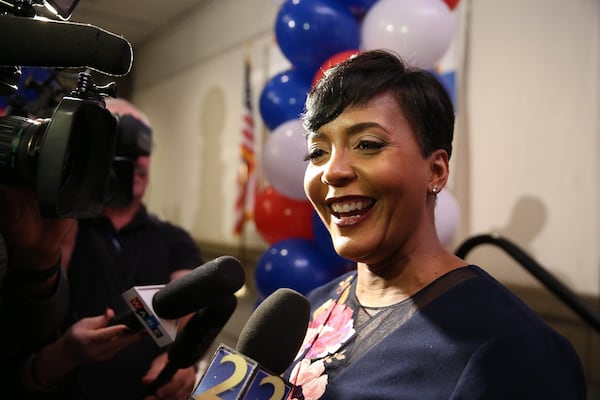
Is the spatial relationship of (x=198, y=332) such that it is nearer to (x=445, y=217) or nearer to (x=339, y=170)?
(x=339, y=170)

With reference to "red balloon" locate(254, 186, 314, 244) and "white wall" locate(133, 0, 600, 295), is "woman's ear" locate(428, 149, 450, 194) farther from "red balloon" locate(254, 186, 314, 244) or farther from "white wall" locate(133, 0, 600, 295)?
"red balloon" locate(254, 186, 314, 244)

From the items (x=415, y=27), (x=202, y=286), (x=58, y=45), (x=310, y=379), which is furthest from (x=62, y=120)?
(x=415, y=27)

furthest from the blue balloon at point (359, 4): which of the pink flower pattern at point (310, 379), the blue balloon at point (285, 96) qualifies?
the pink flower pattern at point (310, 379)

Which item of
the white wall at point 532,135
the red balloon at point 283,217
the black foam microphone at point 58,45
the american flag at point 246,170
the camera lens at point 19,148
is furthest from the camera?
the american flag at point 246,170

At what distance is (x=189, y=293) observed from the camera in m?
0.77

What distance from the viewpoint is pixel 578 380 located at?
71 cm

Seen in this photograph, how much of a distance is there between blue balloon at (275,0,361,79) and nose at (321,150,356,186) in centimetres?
133

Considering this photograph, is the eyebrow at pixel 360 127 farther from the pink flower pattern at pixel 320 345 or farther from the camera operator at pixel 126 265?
the camera operator at pixel 126 265

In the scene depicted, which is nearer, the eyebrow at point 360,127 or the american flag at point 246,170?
the eyebrow at point 360,127

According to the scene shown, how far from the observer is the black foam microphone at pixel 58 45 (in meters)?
0.56

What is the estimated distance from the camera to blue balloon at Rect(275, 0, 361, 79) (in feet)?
6.42

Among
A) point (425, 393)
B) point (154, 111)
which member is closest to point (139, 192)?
point (425, 393)

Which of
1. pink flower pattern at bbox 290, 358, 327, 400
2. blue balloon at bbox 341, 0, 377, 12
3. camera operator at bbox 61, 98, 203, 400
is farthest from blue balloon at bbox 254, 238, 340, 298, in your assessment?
pink flower pattern at bbox 290, 358, 327, 400

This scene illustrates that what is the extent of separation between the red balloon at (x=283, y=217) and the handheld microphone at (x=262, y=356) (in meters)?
1.45
